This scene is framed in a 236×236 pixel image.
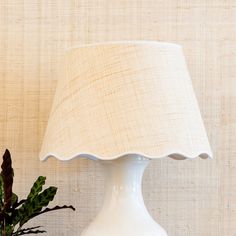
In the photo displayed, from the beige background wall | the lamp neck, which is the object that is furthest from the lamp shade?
the beige background wall

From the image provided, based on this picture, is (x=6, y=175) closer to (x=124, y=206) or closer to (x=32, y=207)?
(x=32, y=207)

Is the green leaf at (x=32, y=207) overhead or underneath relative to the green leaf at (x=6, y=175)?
underneath

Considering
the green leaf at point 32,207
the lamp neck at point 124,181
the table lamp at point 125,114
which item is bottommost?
the green leaf at point 32,207

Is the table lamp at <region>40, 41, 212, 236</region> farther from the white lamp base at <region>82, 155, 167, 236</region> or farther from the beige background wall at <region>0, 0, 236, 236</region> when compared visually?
the beige background wall at <region>0, 0, 236, 236</region>

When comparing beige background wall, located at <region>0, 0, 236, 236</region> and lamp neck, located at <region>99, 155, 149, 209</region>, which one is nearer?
lamp neck, located at <region>99, 155, 149, 209</region>

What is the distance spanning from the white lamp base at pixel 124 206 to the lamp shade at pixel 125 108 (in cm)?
11

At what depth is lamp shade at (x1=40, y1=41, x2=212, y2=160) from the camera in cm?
85

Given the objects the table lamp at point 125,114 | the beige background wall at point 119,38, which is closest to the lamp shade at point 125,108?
the table lamp at point 125,114

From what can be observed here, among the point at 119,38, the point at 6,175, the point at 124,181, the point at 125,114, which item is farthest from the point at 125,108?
the point at 119,38

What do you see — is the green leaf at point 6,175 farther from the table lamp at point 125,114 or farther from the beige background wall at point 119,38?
the beige background wall at point 119,38

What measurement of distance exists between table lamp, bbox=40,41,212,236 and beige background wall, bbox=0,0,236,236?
255 millimetres

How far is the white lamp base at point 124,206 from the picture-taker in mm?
927

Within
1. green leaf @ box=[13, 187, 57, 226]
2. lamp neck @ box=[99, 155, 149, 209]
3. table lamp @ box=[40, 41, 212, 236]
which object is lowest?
green leaf @ box=[13, 187, 57, 226]

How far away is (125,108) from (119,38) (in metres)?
0.40
